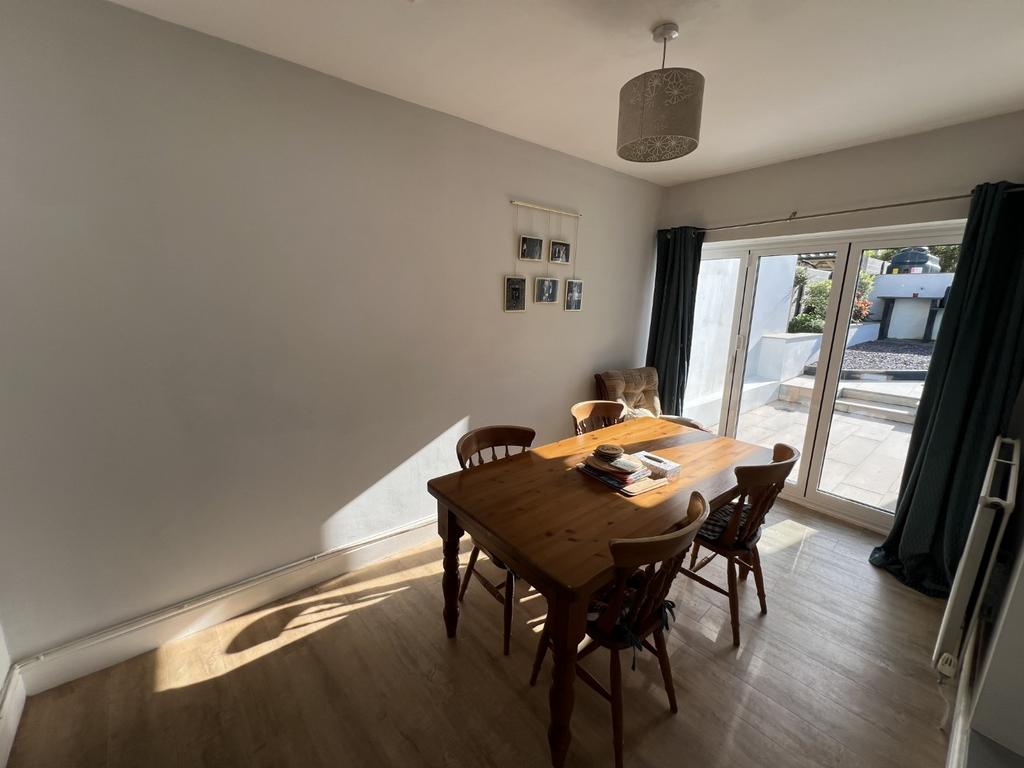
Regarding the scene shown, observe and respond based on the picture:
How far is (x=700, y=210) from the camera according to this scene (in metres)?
3.46

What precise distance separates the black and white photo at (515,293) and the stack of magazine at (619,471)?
124 cm

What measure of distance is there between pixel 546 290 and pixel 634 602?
7.00 feet

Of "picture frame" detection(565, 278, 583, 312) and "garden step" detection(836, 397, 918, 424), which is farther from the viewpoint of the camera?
"picture frame" detection(565, 278, 583, 312)

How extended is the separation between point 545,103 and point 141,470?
2573mm

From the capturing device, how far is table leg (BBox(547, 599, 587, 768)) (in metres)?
1.20

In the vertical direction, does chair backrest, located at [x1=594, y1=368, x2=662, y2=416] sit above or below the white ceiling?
below

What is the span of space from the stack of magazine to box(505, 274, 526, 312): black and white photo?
1237 millimetres

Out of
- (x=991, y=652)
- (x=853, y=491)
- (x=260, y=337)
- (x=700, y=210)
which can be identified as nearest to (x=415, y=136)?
(x=260, y=337)

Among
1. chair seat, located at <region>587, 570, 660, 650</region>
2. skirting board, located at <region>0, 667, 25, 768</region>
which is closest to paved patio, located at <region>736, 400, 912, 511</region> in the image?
chair seat, located at <region>587, 570, 660, 650</region>

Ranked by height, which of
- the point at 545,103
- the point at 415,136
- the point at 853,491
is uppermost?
the point at 545,103

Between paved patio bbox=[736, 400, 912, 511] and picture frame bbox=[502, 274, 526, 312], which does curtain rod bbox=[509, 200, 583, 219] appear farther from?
paved patio bbox=[736, 400, 912, 511]

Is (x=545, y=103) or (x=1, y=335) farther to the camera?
(x=545, y=103)

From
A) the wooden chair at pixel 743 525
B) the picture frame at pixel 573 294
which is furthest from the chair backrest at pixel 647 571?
the picture frame at pixel 573 294

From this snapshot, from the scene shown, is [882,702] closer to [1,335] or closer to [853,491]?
[853,491]
